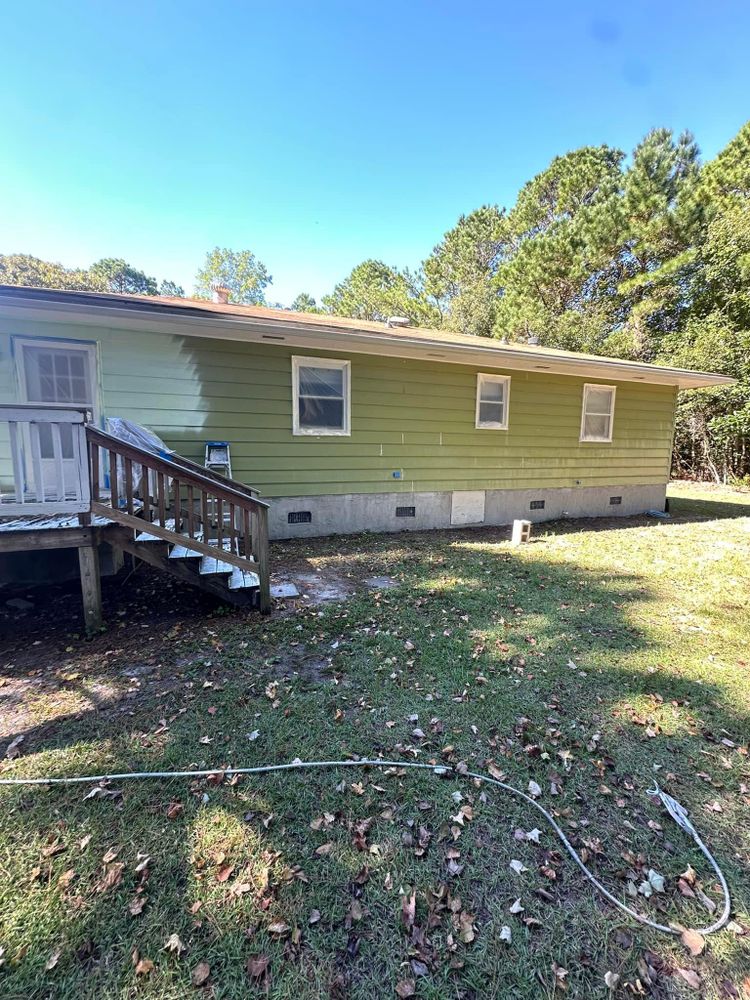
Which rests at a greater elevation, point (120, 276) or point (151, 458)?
point (120, 276)

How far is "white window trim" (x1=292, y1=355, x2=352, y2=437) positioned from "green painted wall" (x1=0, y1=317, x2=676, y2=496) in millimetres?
95

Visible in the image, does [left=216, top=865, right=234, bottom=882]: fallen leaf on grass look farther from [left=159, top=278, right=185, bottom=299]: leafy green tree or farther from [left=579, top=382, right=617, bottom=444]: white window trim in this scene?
[left=159, top=278, right=185, bottom=299]: leafy green tree

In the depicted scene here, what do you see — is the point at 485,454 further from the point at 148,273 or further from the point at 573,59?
the point at 148,273

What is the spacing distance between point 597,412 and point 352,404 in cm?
589

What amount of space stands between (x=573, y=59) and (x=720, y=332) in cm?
903

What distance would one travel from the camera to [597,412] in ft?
32.1

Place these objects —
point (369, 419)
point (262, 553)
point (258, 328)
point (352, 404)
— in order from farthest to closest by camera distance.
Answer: point (369, 419) < point (352, 404) < point (258, 328) < point (262, 553)

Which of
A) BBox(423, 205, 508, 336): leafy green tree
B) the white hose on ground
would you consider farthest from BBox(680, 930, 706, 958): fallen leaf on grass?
BBox(423, 205, 508, 336): leafy green tree

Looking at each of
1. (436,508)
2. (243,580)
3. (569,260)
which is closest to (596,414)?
(436,508)

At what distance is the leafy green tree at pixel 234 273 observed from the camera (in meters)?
30.1

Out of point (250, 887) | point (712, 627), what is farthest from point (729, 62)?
point (250, 887)

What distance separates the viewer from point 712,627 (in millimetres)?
4102

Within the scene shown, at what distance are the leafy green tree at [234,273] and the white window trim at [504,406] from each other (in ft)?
87.6

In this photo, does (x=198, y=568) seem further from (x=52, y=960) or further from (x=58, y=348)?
(x=58, y=348)
